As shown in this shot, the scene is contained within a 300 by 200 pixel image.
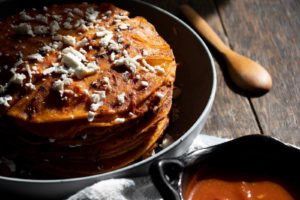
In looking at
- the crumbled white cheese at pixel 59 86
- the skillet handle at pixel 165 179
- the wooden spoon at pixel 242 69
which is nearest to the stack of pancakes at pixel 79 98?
the crumbled white cheese at pixel 59 86

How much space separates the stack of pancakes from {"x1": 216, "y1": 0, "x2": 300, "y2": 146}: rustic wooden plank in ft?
1.44

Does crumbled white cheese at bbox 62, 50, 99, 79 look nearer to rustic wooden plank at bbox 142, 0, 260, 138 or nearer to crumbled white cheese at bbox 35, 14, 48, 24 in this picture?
crumbled white cheese at bbox 35, 14, 48, 24

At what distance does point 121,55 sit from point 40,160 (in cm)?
26

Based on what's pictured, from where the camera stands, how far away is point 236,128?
1450 mm

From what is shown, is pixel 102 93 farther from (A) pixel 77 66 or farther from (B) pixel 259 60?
(B) pixel 259 60

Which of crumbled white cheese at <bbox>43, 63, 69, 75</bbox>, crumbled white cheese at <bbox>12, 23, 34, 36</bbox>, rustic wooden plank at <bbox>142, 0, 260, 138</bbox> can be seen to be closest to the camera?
crumbled white cheese at <bbox>43, 63, 69, 75</bbox>

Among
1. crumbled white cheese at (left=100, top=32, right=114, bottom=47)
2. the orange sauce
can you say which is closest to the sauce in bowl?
the orange sauce

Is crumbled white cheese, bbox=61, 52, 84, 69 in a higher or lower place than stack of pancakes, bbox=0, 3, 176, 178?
higher

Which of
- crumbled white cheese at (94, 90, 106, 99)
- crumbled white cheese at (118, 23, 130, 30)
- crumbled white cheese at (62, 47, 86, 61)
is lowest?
crumbled white cheese at (94, 90, 106, 99)

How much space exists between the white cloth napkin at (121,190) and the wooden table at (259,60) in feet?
1.25

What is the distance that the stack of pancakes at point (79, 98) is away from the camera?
1.02 meters

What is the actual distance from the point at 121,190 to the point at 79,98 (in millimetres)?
188

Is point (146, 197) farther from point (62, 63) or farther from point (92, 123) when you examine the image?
point (62, 63)

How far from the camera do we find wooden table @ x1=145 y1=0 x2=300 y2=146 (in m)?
1.46
